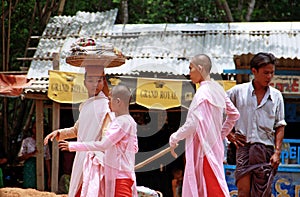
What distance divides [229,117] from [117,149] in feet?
3.82

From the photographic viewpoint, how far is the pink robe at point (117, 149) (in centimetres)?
514

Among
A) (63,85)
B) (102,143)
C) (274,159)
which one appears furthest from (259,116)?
(63,85)

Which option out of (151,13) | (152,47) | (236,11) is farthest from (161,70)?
(236,11)

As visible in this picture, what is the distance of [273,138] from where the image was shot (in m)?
5.87

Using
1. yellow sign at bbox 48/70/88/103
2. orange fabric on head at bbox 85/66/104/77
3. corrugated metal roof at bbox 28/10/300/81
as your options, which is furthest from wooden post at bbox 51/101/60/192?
orange fabric on head at bbox 85/66/104/77

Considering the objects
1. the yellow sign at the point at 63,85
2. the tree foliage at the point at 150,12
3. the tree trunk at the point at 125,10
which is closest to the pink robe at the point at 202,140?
the yellow sign at the point at 63,85

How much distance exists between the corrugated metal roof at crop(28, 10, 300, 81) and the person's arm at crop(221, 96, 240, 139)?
5.26 m

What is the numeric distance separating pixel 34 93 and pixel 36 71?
1003 mm

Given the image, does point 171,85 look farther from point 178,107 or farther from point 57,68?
point 57,68

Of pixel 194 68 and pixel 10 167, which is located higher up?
pixel 194 68

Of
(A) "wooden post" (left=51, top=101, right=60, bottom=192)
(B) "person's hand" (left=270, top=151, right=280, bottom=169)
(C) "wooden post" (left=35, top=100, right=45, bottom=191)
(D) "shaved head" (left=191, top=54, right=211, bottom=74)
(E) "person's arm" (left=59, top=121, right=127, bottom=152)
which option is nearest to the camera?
(E) "person's arm" (left=59, top=121, right=127, bottom=152)

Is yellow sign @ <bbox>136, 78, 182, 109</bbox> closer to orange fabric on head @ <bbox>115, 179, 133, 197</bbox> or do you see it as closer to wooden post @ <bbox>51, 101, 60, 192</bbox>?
wooden post @ <bbox>51, 101, 60, 192</bbox>

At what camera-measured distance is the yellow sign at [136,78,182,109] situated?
10516mm

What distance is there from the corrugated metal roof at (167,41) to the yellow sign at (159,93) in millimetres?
→ 481
